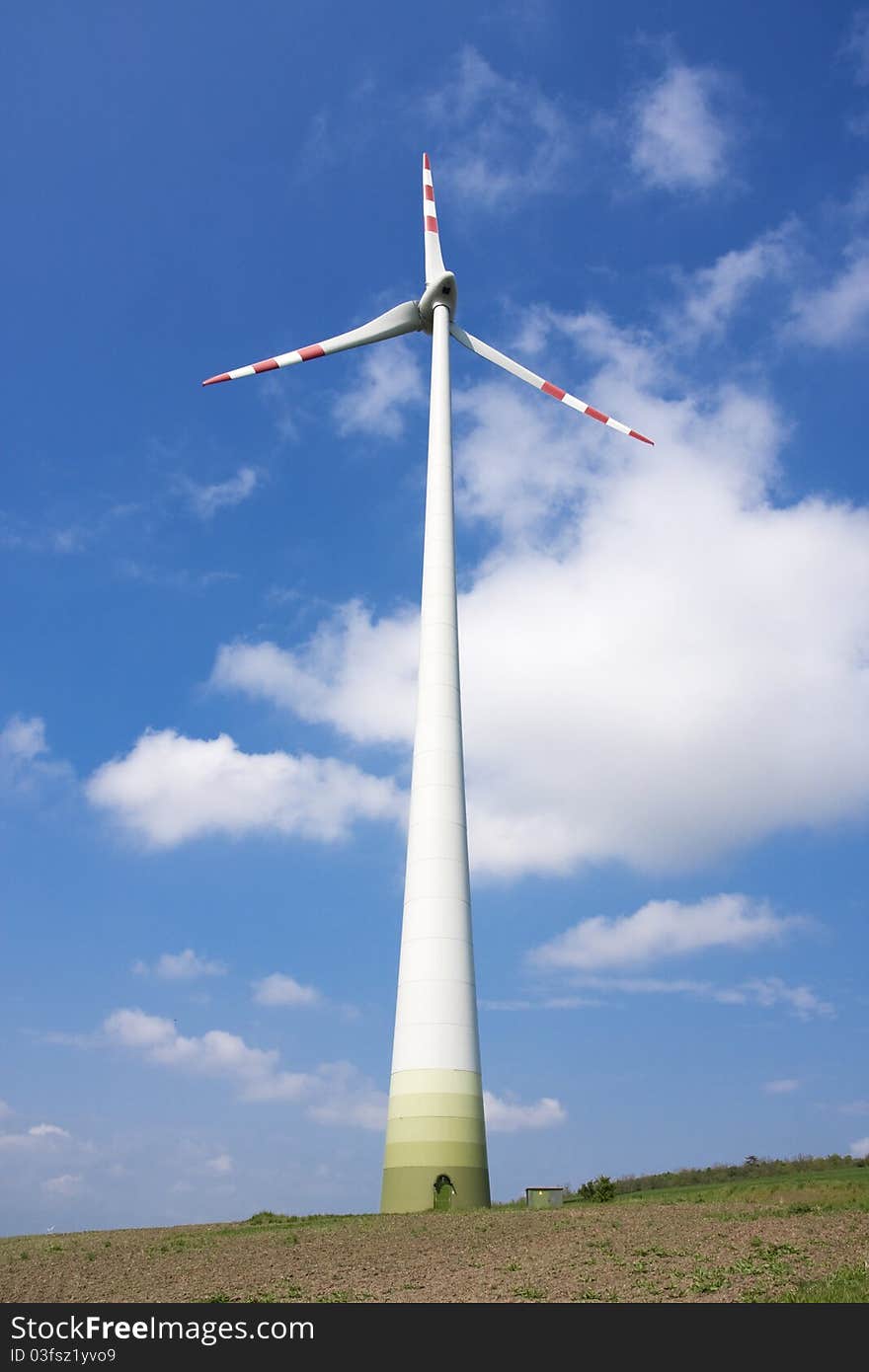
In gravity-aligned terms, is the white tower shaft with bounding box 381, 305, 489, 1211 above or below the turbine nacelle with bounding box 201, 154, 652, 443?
below

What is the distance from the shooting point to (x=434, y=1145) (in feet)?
145

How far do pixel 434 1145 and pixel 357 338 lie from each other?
139 ft

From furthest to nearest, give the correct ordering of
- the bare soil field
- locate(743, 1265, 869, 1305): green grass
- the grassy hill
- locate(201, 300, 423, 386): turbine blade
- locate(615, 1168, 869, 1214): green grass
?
locate(201, 300, 423, 386): turbine blade
locate(615, 1168, 869, 1214): green grass
the bare soil field
the grassy hill
locate(743, 1265, 869, 1305): green grass

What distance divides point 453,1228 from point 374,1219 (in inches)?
246

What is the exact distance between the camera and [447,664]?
2084 inches

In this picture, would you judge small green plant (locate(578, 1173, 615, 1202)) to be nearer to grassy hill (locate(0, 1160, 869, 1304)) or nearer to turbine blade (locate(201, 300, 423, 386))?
grassy hill (locate(0, 1160, 869, 1304))

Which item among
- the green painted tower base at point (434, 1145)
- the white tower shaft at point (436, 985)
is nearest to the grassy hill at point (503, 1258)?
the green painted tower base at point (434, 1145)

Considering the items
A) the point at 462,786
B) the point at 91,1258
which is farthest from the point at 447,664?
the point at 91,1258

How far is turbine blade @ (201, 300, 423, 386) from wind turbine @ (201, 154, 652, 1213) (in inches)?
413

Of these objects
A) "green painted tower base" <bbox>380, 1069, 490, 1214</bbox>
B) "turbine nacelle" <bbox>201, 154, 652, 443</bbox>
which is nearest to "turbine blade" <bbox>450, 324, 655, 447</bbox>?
"turbine nacelle" <bbox>201, 154, 652, 443</bbox>

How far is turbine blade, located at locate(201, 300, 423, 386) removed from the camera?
60.1m

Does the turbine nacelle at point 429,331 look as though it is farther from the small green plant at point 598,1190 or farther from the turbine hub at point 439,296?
the small green plant at point 598,1190

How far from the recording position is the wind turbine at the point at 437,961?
4431cm
